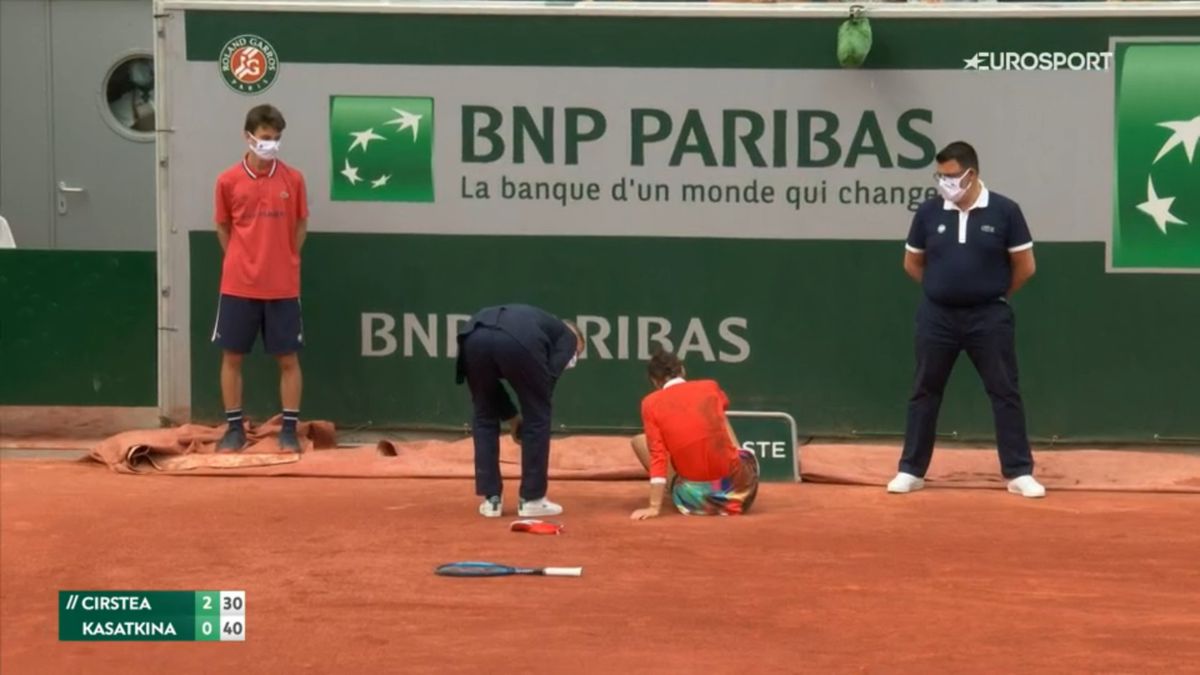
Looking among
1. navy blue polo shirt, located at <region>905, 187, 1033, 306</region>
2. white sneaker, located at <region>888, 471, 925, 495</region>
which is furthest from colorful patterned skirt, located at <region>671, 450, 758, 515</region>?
navy blue polo shirt, located at <region>905, 187, 1033, 306</region>

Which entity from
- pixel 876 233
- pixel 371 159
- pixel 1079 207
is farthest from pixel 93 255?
pixel 1079 207

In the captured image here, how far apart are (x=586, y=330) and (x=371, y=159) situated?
1695mm

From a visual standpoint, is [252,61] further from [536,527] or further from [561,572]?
[561,572]

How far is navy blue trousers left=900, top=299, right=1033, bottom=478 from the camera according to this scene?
1017cm

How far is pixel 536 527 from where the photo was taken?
9.29m

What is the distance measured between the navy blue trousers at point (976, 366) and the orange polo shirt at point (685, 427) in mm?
1330

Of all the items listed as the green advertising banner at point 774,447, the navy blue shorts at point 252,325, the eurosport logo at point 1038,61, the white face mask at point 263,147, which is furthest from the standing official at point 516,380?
the eurosport logo at point 1038,61

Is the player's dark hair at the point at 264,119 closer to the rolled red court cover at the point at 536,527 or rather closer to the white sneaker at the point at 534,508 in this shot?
the white sneaker at the point at 534,508

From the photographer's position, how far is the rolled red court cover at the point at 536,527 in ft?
30.4

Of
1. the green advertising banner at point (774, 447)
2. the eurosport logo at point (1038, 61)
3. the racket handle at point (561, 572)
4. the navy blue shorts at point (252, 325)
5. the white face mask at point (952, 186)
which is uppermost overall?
the eurosport logo at point (1038, 61)

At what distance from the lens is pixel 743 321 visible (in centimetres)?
1170

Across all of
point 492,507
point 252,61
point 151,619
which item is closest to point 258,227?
point 252,61

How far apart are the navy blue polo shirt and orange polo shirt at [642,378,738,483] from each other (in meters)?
1.49

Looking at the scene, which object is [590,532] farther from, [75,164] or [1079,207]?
[75,164]
